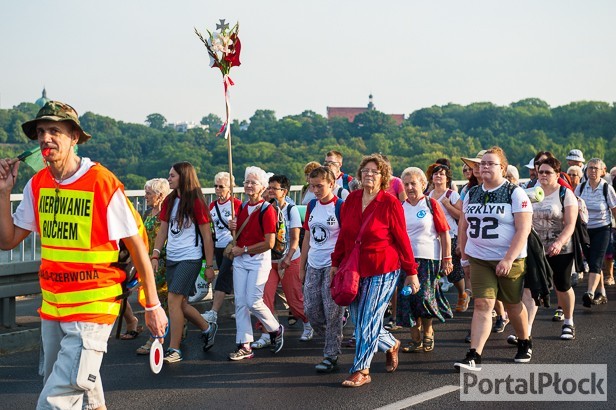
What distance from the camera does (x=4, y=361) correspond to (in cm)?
772

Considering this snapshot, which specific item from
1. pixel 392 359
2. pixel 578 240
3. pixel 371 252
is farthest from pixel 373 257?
pixel 578 240

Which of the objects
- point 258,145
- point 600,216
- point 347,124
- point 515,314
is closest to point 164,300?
point 515,314

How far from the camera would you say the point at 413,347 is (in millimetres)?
8094

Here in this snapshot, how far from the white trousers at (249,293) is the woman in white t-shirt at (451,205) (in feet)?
8.89

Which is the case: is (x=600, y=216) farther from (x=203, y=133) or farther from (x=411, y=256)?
(x=203, y=133)

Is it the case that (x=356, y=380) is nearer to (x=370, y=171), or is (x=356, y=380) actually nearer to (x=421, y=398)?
(x=421, y=398)

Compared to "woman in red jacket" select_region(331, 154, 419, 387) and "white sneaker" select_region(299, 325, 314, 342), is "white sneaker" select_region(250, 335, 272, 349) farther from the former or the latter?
"woman in red jacket" select_region(331, 154, 419, 387)

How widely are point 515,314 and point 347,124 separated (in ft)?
256

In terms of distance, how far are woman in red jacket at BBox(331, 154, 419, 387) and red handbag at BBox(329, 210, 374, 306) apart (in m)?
0.05

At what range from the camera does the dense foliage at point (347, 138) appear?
180 ft

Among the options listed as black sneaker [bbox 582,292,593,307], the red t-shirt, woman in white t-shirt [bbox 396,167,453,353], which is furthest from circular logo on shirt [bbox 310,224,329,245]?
black sneaker [bbox 582,292,593,307]

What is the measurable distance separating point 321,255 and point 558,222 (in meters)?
2.37

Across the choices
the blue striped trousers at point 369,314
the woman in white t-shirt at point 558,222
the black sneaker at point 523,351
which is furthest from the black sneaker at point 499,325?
the blue striped trousers at point 369,314

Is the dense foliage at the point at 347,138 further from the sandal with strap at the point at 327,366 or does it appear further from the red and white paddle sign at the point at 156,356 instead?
the red and white paddle sign at the point at 156,356
